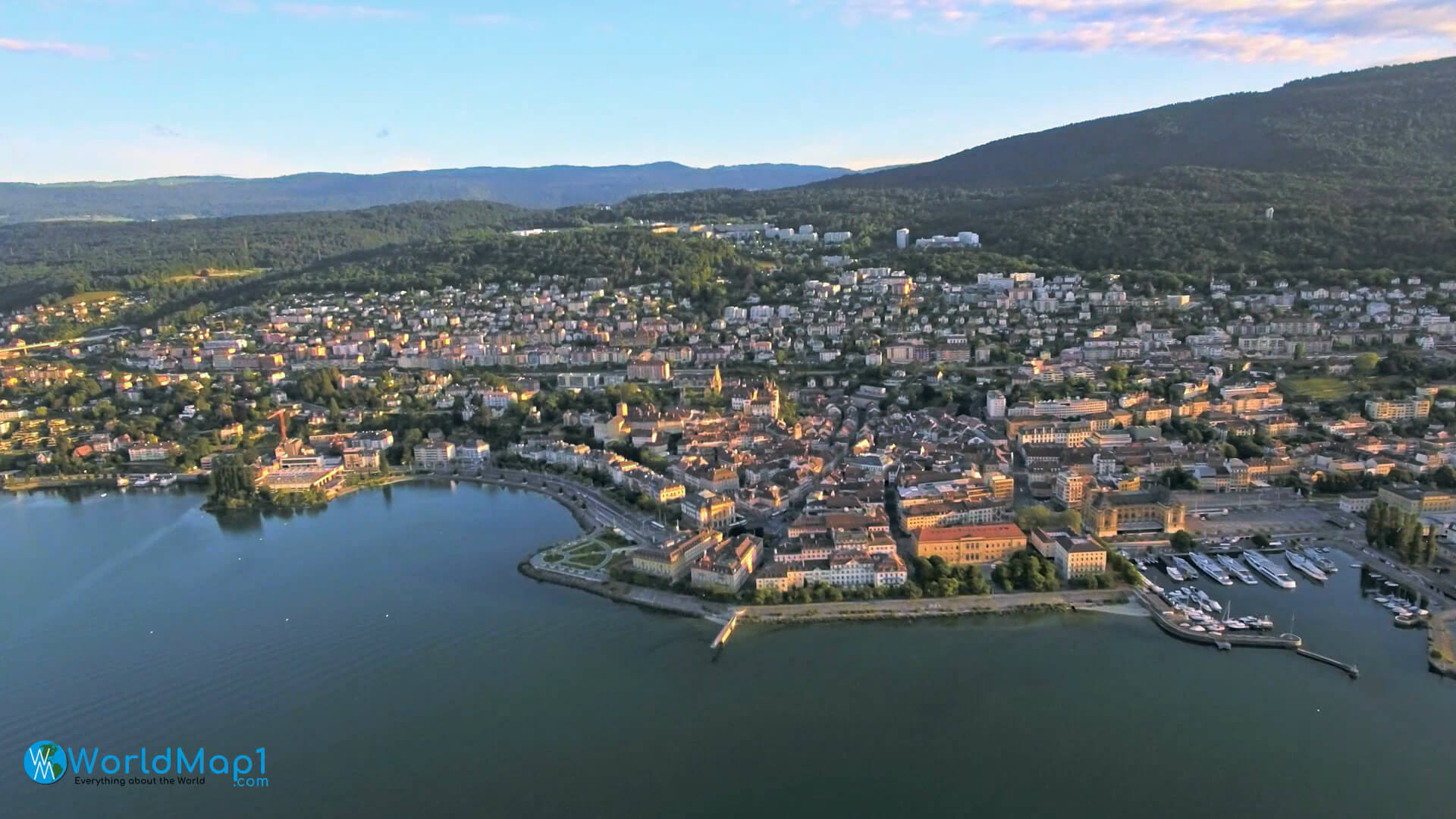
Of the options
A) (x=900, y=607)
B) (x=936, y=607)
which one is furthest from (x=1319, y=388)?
(x=900, y=607)

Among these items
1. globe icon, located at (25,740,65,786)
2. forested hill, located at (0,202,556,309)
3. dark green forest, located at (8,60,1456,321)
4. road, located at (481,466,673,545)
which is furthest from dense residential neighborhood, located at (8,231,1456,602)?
forested hill, located at (0,202,556,309)

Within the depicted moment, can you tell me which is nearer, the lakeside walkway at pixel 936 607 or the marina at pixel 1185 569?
the lakeside walkway at pixel 936 607

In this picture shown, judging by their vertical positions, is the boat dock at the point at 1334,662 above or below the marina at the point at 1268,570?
below

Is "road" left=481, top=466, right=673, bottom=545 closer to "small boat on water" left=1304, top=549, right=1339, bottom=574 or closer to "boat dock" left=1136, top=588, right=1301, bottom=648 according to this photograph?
"boat dock" left=1136, top=588, right=1301, bottom=648

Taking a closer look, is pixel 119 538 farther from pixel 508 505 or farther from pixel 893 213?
pixel 893 213

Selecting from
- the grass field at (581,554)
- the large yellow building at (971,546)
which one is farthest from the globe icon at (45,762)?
the large yellow building at (971,546)

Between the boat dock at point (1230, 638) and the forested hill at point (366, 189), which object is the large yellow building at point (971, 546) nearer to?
the boat dock at point (1230, 638)

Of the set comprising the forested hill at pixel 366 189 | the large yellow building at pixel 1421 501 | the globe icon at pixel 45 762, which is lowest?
the globe icon at pixel 45 762
